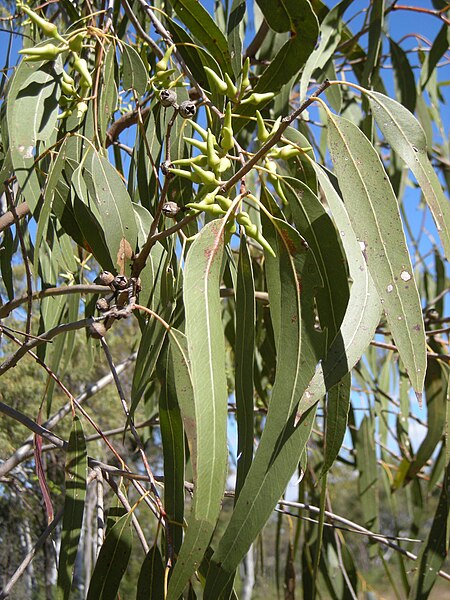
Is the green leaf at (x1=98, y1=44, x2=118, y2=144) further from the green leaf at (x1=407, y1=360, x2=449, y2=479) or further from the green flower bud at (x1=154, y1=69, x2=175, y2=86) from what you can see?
the green leaf at (x1=407, y1=360, x2=449, y2=479)

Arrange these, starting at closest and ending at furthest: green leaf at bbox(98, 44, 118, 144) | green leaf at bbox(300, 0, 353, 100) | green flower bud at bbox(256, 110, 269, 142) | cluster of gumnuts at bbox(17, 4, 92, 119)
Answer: green flower bud at bbox(256, 110, 269, 142) → cluster of gumnuts at bbox(17, 4, 92, 119) → green leaf at bbox(98, 44, 118, 144) → green leaf at bbox(300, 0, 353, 100)

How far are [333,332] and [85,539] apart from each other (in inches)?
180

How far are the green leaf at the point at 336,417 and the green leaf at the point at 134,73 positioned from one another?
1.87ft

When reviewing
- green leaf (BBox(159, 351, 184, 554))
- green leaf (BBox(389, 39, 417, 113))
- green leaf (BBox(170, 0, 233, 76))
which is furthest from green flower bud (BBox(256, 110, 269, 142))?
green leaf (BBox(389, 39, 417, 113))

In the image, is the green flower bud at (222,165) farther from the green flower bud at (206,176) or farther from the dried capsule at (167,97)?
the dried capsule at (167,97)

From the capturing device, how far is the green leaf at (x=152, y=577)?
0.92 m

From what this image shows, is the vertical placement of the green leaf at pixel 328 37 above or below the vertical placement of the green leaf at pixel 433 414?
above

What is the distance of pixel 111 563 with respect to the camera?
944 millimetres

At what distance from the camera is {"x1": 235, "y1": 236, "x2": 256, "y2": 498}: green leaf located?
Result: 0.80 metres

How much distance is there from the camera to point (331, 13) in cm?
152

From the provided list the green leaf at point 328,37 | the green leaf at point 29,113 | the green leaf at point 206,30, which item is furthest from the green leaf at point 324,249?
the green leaf at point 328,37

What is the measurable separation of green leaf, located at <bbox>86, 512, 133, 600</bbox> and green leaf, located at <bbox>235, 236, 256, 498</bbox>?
0.23 meters

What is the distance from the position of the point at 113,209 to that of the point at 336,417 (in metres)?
0.41

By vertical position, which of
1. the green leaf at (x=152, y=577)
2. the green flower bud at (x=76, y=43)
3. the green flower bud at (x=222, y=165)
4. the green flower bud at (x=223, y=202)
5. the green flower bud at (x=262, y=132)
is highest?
the green flower bud at (x=76, y=43)
